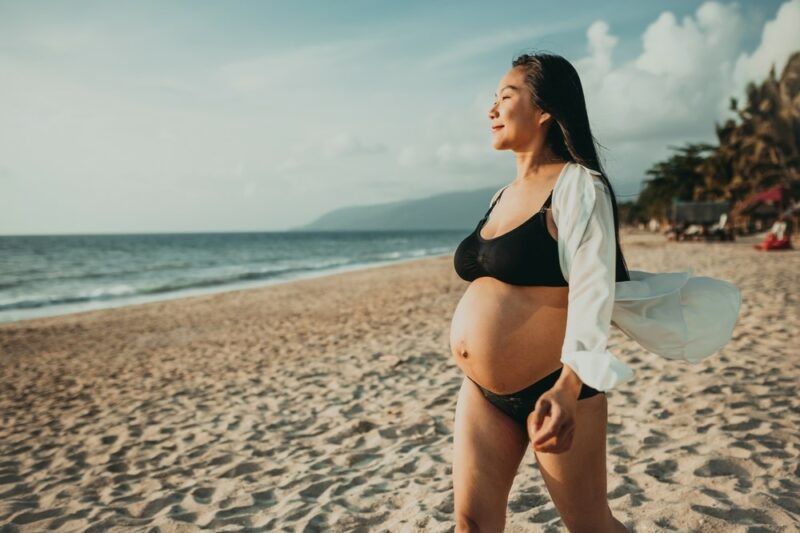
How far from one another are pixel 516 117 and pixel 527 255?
47cm

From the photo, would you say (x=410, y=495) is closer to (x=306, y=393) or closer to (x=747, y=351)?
(x=306, y=393)

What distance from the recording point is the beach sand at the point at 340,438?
2982 mm

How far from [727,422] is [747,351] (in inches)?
89.0

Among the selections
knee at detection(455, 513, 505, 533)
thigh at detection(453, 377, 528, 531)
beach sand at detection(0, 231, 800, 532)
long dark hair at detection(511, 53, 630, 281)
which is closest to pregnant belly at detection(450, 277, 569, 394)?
thigh at detection(453, 377, 528, 531)

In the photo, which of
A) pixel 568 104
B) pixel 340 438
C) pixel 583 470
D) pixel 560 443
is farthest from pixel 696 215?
pixel 560 443

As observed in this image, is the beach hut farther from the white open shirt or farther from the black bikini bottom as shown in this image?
the black bikini bottom

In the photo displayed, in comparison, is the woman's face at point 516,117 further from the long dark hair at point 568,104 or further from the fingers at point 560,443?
the fingers at point 560,443

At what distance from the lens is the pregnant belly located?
161 cm

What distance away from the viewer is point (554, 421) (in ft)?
4.33

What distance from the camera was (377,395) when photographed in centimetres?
536

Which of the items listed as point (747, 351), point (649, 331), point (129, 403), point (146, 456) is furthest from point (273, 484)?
point (747, 351)

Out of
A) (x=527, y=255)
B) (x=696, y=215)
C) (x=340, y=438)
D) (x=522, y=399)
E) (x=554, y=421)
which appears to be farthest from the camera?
(x=696, y=215)

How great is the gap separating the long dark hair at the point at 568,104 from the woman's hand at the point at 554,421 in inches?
19.0

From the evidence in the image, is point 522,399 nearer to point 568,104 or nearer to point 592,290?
point 592,290
